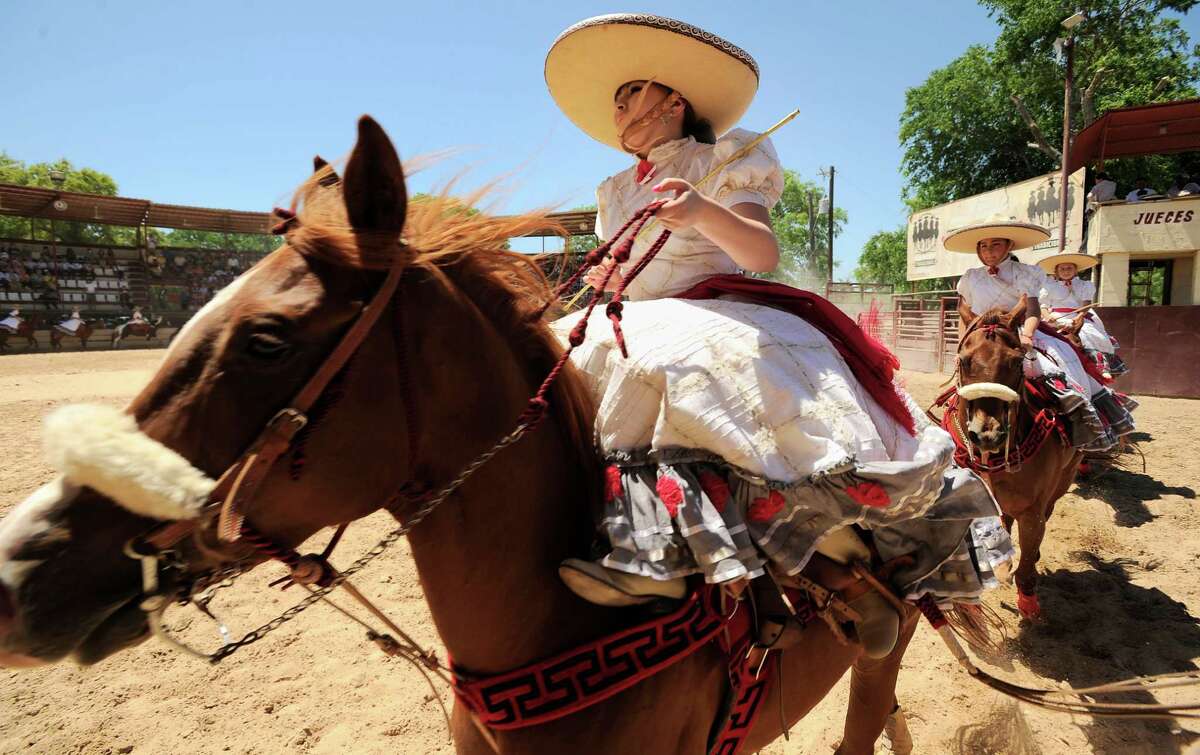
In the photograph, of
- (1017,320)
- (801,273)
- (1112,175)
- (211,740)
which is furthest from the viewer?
(801,273)

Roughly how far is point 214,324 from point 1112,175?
30834mm

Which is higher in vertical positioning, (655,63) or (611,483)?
(655,63)

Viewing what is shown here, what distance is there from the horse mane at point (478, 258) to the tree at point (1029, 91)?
2634cm

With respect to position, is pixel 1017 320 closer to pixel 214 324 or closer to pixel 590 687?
pixel 590 687

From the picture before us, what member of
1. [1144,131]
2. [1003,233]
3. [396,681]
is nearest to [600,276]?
[396,681]

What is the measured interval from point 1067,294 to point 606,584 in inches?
372

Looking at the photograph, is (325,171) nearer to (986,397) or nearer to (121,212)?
(986,397)

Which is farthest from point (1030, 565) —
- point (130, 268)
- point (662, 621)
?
point (130, 268)

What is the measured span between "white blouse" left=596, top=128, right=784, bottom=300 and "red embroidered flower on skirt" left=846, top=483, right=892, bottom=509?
84 centimetres

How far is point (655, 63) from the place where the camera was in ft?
6.60

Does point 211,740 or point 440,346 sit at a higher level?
point 440,346

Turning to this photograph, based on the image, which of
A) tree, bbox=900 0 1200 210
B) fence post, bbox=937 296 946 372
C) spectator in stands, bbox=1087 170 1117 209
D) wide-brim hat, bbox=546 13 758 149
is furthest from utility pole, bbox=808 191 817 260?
wide-brim hat, bbox=546 13 758 149

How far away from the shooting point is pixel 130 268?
85.2ft

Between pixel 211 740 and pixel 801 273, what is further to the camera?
pixel 801 273
